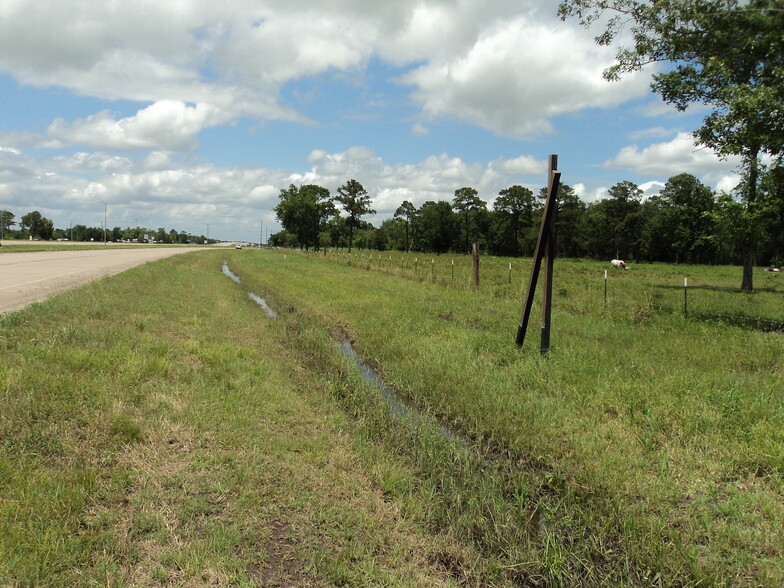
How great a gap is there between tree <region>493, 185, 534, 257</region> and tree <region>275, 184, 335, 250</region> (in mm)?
35891

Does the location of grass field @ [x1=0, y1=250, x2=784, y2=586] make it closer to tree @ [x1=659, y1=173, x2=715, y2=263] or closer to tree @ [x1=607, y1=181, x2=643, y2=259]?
tree @ [x1=659, y1=173, x2=715, y2=263]

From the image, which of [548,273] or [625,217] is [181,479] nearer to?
[548,273]

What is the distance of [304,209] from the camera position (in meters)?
72.8

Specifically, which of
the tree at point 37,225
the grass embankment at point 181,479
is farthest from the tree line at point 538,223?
the tree at point 37,225

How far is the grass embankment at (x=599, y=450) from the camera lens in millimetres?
3391

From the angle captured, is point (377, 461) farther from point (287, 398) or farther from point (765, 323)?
point (765, 323)

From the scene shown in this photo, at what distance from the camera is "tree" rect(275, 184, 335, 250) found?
72.9m

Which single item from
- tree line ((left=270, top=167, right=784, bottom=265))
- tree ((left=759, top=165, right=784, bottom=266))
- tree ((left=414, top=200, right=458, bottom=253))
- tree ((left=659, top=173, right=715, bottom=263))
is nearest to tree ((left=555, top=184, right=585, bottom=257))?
tree line ((left=270, top=167, right=784, bottom=265))

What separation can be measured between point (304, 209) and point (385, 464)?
234 ft

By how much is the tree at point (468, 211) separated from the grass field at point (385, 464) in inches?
3571

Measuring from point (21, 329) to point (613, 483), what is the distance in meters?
9.19

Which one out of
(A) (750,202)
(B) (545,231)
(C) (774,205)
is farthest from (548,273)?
(A) (750,202)

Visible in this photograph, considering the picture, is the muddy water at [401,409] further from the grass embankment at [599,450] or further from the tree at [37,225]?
the tree at [37,225]

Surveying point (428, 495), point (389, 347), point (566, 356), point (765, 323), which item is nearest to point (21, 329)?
point (389, 347)
